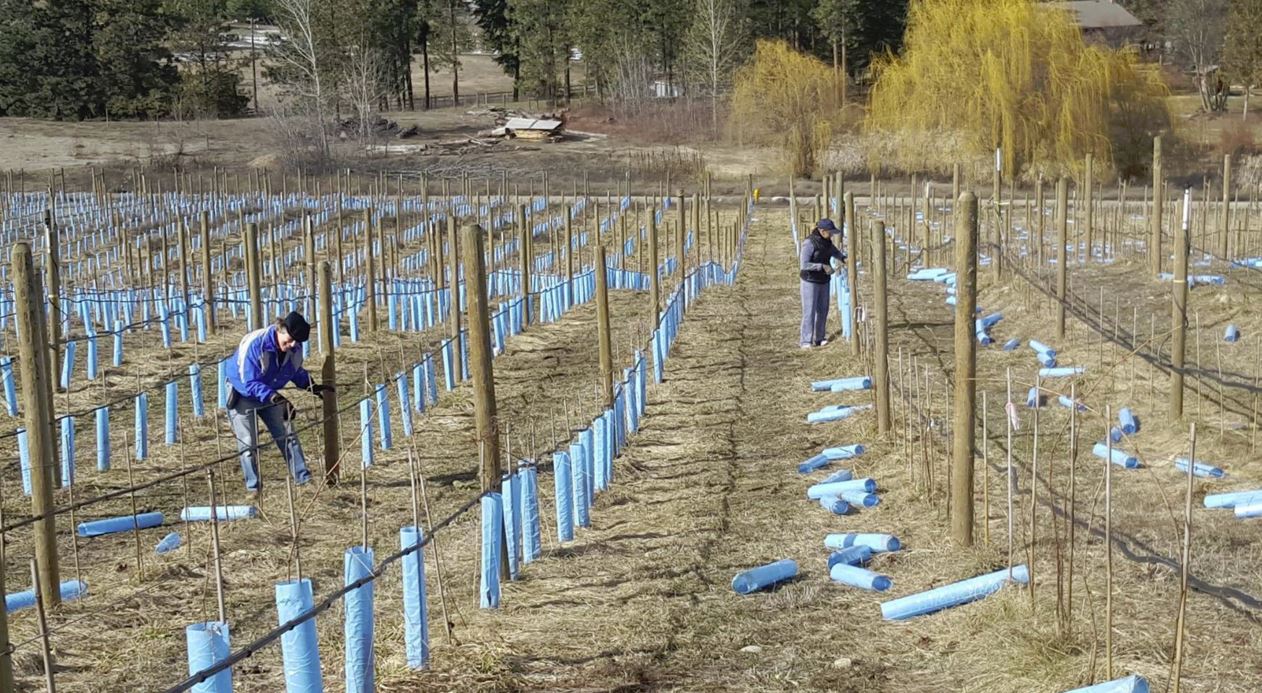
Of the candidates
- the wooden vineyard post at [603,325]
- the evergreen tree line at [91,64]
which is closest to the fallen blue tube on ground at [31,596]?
the wooden vineyard post at [603,325]

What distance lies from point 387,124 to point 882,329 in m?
47.1

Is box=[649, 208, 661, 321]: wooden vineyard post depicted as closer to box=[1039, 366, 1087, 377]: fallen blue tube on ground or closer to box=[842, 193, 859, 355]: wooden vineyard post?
box=[842, 193, 859, 355]: wooden vineyard post

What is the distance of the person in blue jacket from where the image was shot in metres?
9.05

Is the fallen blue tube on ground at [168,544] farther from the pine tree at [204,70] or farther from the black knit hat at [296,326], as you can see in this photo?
the pine tree at [204,70]

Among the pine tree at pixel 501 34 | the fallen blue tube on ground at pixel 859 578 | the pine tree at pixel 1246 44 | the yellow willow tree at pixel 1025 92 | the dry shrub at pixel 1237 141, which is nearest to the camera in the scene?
the fallen blue tube on ground at pixel 859 578

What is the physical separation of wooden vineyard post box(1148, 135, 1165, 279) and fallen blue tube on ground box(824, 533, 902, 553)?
6.82 metres

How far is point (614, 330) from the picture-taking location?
55.7 feet

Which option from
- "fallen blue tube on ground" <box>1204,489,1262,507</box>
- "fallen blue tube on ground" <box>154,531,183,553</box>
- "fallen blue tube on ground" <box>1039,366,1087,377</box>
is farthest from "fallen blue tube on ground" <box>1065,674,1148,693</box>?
"fallen blue tube on ground" <box>1039,366,1087,377</box>

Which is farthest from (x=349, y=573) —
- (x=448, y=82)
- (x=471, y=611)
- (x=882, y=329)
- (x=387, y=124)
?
(x=448, y=82)

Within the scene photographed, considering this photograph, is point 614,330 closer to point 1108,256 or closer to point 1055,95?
point 1108,256

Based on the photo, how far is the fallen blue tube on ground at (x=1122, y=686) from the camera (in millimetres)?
4582

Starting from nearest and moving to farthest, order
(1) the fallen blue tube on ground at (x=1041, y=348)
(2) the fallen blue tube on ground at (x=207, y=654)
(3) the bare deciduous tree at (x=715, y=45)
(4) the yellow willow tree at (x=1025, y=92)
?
1. (2) the fallen blue tube on ground at (x=207, y=654)
2. (1) the fallen blue tube on ground at (x=1041, y=348)
3. (4) the yellow willow tree at (x=1025, y=92)
4. (3) the bare deciduous tree at (x=715, y=45)

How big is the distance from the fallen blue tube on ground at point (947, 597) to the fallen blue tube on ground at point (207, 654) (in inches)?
114

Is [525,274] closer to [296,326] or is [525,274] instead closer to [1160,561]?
[296,326]
